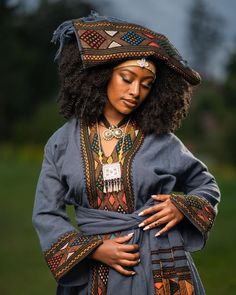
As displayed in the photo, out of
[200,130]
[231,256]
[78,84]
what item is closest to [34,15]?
[200,130]

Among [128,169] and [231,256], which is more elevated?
[128,169]

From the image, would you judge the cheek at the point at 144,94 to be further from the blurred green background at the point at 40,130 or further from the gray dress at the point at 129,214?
the blurred green background at the point at 40,130

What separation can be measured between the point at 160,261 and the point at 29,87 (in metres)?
37.4

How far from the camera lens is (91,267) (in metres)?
3.87

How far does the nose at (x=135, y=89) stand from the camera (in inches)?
150

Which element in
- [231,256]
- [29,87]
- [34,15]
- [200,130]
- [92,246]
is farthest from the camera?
[34,15]

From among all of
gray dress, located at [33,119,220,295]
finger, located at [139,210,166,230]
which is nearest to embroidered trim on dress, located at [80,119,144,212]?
gray dress, located at [33,119,220,295]

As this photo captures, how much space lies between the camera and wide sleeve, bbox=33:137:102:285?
3773mm

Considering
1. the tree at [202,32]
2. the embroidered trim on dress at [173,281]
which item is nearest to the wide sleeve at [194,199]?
the embroidered trim on dress at [173,281]

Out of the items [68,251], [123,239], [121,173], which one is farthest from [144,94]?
[68,251]

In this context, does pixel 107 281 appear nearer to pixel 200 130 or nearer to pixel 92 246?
pixel 92 246

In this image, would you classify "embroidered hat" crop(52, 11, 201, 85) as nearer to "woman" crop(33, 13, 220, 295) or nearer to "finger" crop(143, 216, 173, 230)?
"woman" crop(33, 13, 220, 295)

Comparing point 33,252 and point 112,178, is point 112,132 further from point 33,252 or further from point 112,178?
point 33,252

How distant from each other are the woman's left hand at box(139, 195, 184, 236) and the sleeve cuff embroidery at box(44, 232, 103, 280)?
22 centimetres
